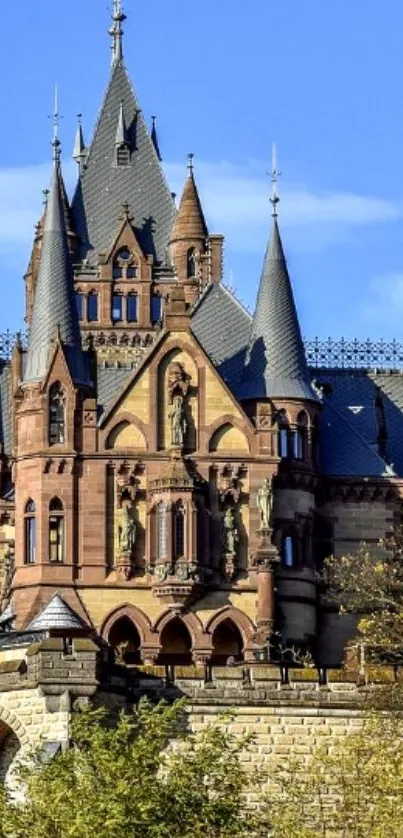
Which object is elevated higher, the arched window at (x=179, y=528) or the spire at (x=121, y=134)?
the spire at (x=121, y=134)

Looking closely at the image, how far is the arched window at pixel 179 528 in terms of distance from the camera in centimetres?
12694

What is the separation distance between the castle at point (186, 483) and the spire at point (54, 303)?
65 millimetres

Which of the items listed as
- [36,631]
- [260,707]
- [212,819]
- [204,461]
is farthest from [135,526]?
[212,819]

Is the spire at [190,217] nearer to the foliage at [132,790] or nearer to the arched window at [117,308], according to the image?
the arched window at [117,308]

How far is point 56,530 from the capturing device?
418 feet

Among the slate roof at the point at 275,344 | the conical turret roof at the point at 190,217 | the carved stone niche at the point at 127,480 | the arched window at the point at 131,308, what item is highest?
the conical turret roof at the point at 190,217

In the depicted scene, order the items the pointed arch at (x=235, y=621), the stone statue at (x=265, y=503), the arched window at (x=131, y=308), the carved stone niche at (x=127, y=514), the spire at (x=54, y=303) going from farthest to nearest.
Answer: the arched window at (x=131, y=308), the spire at (x=54, y=303), the stone statue at (x=265, y=503), the carved stone niche at (x=127, y=514), the pointed arch at (x=235, y=621)

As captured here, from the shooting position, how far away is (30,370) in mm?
129875

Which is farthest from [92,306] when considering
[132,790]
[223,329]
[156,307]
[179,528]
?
[132,790]

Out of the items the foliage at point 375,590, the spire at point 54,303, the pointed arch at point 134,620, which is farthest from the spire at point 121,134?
the pointed arch at point 134,620

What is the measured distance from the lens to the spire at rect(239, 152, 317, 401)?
130625mm

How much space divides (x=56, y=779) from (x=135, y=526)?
136 ft

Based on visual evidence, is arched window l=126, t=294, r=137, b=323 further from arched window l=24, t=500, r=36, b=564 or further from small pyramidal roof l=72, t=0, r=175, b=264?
arched window l=24, t=500, r=36, b=564

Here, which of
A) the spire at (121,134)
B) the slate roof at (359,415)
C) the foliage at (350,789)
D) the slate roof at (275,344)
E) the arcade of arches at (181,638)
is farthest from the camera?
the spire at (121,134)
